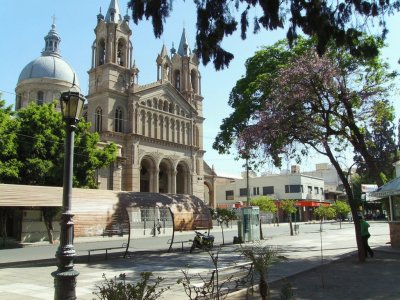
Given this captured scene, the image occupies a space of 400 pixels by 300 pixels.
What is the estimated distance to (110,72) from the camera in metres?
47.4

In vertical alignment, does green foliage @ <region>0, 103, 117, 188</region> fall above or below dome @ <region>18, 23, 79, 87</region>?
below

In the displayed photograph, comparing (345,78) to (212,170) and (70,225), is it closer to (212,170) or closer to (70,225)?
(70,225)

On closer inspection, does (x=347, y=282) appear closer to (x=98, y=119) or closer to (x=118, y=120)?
(x=118, y=120)

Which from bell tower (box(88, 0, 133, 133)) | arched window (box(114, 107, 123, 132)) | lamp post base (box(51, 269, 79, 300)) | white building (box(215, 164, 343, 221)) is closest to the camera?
lamp post base (box(51, 269, 79, 300))

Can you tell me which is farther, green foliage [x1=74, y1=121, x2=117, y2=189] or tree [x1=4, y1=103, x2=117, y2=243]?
green foliage [x1=74, y1=121, x2=117, y2=189]

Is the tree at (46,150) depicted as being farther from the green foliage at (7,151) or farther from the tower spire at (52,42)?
the tower spire at (52,42)

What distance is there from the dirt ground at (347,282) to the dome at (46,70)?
49.8 meters

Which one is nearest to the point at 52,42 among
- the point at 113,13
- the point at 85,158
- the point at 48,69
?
the point at 48,69

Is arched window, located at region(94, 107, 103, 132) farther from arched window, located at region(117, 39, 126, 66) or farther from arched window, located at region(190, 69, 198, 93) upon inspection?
arched window, located at region(190, 69, 198, 93)

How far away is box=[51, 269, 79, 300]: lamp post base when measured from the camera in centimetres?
616

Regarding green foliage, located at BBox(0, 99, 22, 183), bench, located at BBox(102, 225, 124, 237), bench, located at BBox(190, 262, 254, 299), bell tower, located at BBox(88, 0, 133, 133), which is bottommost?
bench, located at BBox(190, 262, 254, 299)

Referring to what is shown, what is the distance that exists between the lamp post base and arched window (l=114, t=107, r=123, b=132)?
4206 centimetres

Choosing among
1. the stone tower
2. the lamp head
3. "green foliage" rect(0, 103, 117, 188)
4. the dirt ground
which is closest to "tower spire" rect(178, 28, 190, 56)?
the stone tower

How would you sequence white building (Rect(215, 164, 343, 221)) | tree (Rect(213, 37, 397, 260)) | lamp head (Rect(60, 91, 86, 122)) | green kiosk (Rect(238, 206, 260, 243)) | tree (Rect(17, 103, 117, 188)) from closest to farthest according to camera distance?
lamp head (Rect(60, 91, 86, 122)) < tree (Rect(213, 37, 397, 260)) < green kiosk (Rect(238, 206, 260, 243)) < tree (Rect(17, 103, 117, 188)) < white building (Rect(215, 164, 343, 221))
